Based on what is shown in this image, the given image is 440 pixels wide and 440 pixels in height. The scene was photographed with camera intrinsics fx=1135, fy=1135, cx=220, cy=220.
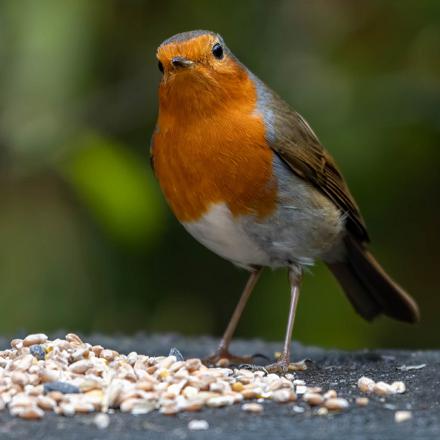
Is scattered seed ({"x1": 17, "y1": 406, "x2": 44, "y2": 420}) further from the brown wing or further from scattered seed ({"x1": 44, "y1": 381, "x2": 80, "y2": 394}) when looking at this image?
the brown wing

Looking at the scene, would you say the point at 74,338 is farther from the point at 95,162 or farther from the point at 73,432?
the point at 95,162

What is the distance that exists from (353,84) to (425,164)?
0.58m

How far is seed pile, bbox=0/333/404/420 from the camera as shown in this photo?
11.1ft

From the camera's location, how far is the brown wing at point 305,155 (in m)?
4.53

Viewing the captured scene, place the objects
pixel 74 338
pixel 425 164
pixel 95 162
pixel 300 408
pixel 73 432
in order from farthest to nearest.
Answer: pixel 425 164
pixel 95 162
pixel 74 338
pixel 300 408
pixel 73 432

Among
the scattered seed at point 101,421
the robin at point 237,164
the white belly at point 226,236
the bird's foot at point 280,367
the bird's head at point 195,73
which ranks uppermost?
the bird's head at point 195,73

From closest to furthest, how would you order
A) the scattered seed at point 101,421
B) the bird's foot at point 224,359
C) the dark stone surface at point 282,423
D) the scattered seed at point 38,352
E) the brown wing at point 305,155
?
the dark stone surface at point 282,423
the scattered seed at point 101,421
the scattered seed at point 38,352
the brown wing at point 305,155
the bird's foot at point 224,359

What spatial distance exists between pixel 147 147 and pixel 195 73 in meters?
2.03

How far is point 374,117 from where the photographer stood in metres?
5.91

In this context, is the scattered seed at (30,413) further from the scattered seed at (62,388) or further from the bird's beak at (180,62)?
the bird's beak at (180,62)

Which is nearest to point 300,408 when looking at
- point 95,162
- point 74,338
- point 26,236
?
point 74,338

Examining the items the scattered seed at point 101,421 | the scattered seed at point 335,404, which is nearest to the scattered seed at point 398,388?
the scattered seed at point 335,404

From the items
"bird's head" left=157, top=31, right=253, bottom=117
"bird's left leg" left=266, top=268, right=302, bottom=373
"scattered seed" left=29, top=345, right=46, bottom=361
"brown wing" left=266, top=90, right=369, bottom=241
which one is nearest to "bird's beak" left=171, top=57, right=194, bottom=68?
"bird's head" left=157, top=31, right=253, bottom=117

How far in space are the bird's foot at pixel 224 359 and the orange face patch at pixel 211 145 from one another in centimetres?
72
